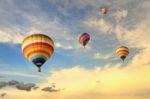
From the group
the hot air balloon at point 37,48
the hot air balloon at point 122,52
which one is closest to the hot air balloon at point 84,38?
the hot air balloon at point 122,52

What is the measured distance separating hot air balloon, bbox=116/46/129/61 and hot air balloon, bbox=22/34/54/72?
38.9m

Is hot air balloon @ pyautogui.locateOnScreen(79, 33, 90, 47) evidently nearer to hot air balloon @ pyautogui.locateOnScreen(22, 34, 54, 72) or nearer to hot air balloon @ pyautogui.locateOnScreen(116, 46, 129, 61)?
hot air balloon @ pyautogui.locateOnScreen(116, 46, 129, 61)

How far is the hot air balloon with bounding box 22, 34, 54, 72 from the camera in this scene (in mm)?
75438

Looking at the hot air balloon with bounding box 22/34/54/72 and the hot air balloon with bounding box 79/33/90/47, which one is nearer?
the hot air balloon with bounding box 22/34/54/72

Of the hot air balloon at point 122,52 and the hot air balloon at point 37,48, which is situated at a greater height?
the hot air balloon at point 122,52

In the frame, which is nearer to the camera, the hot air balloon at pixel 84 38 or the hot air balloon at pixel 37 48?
the hot air balloon at pixel 37 48

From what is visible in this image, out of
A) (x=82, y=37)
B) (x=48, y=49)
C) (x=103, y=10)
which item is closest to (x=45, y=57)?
(x=48, y=49)

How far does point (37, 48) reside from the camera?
75438 millimetres

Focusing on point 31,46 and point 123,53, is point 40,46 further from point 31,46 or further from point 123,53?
point 123,53

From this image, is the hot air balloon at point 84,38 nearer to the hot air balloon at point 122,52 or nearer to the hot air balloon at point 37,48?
the hot air balloon at point 122,52

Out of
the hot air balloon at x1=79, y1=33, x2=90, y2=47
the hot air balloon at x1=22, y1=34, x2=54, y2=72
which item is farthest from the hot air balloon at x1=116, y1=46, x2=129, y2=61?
the hot air balloon at x1=22, y1=34, x2=54, y2=72

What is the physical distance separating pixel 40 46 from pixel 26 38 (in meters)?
3.72

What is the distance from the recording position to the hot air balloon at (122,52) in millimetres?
110438

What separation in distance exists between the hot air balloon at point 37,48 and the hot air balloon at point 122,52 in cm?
3885
